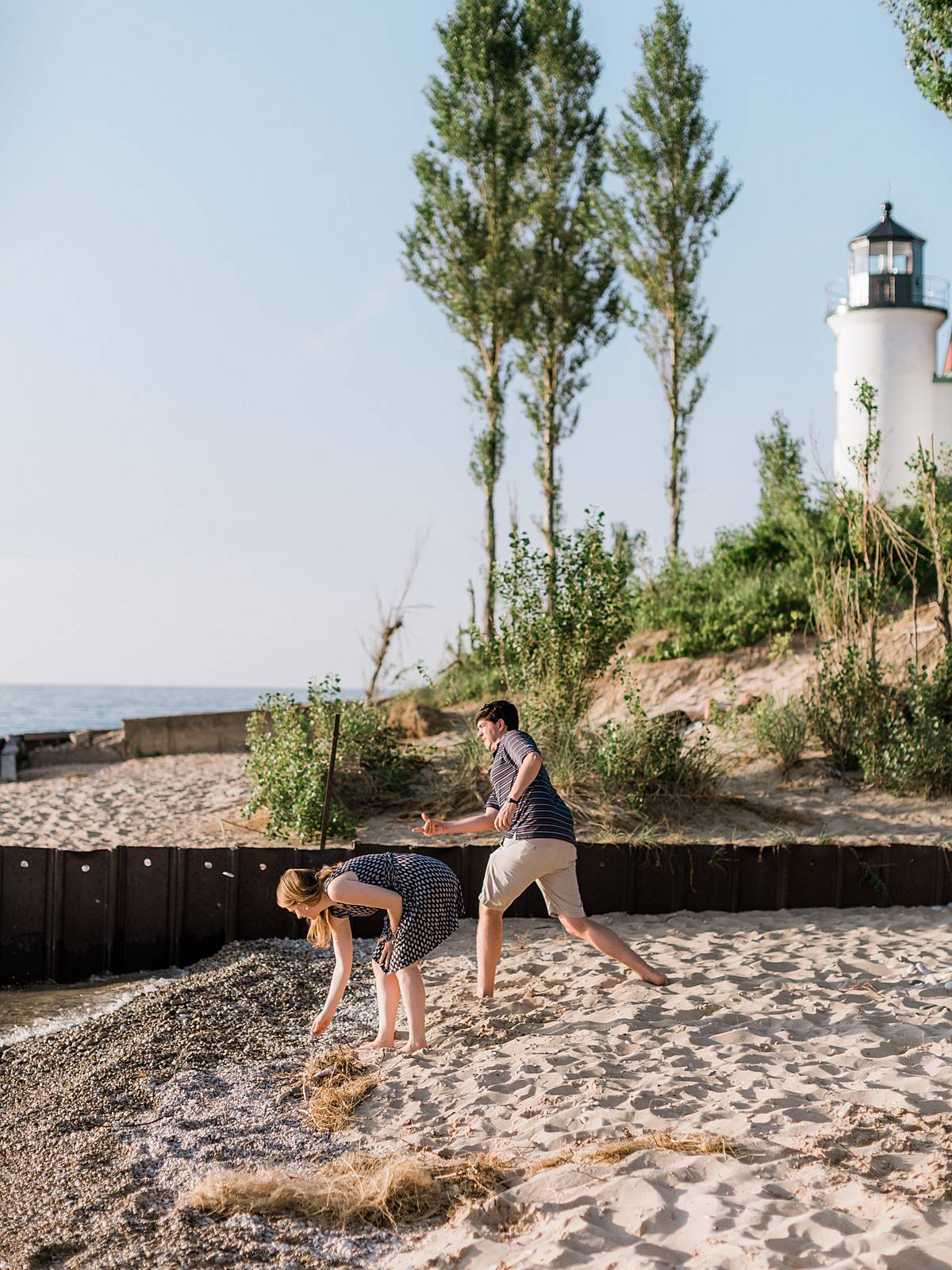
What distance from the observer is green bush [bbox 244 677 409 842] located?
9.82m

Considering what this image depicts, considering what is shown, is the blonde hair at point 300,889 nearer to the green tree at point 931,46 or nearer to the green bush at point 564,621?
the green bush at point 564,621

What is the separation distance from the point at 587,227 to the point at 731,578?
28.8ft

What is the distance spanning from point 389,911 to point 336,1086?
809mm

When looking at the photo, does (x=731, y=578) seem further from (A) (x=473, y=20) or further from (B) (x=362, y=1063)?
(B) (x=362, y=1063)

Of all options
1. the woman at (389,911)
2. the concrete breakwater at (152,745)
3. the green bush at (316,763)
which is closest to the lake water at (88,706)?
the concrete breakwater at (152,745)

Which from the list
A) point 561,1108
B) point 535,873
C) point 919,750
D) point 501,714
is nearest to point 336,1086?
point 561,1108

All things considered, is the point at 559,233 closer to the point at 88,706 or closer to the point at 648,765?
the point at 648,765

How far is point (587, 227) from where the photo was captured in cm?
2281

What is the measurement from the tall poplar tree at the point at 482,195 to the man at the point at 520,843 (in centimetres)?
1510

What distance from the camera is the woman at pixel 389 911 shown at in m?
5.38

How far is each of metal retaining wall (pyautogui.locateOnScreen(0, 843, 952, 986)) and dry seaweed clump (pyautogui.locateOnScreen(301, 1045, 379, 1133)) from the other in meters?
2.53

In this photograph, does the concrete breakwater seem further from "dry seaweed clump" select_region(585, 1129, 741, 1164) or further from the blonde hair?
"dry seaweed clump" select_region(585, 1129, 741, 1164)

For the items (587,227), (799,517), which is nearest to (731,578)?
(799,517)

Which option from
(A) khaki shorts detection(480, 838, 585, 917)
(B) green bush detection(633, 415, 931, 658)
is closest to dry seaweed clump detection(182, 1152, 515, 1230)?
(A) khaki shorts detection(480, 838, 585, 917)
